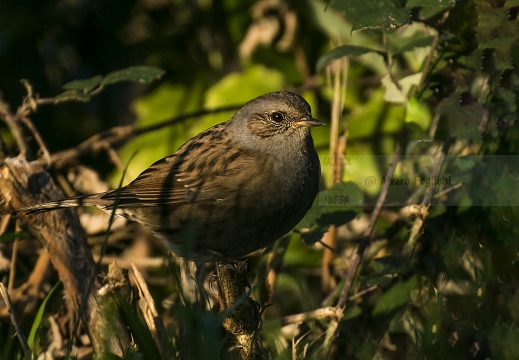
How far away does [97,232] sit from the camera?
532 cm

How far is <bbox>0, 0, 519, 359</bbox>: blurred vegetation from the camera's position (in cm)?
308

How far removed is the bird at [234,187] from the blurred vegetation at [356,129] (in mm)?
336

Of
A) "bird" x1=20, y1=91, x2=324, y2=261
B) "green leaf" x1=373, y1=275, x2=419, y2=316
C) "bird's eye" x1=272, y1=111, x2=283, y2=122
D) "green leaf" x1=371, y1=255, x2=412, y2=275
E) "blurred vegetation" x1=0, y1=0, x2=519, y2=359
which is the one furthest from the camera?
"bird's eye" x1=272, y1=111, x2=283, y2=122

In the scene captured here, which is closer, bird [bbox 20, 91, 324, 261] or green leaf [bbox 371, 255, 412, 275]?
bird [bbox 20, 91, 324, 261]

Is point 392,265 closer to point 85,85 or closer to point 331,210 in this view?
point 331,210

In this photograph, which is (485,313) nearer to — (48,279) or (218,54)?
(48,279)

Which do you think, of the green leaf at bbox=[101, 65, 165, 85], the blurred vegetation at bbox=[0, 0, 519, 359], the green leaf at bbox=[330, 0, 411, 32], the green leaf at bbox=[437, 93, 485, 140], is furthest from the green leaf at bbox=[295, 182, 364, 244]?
the green leaf at bbox=[101, 65, 165, 85]

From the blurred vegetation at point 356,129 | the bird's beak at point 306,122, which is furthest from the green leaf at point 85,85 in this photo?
the bird's beak at point 306,122

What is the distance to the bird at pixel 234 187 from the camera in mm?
3771

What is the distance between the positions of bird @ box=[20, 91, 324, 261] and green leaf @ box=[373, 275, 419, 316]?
64cm

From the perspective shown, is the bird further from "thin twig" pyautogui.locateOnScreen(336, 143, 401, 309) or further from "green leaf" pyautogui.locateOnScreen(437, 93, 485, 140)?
"green leaf" pyautogui.locateOnScreen(437, 93, 485, 140)

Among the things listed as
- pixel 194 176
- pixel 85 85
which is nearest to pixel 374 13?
pixel 194 176

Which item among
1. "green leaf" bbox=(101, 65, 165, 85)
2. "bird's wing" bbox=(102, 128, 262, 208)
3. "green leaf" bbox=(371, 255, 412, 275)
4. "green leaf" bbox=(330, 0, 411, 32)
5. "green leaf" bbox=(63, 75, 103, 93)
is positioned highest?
"green leaf" bbox=(330, 0, 411, 32)

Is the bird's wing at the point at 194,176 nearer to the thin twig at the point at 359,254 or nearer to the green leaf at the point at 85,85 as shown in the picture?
the green leaf at the point at 85,85
